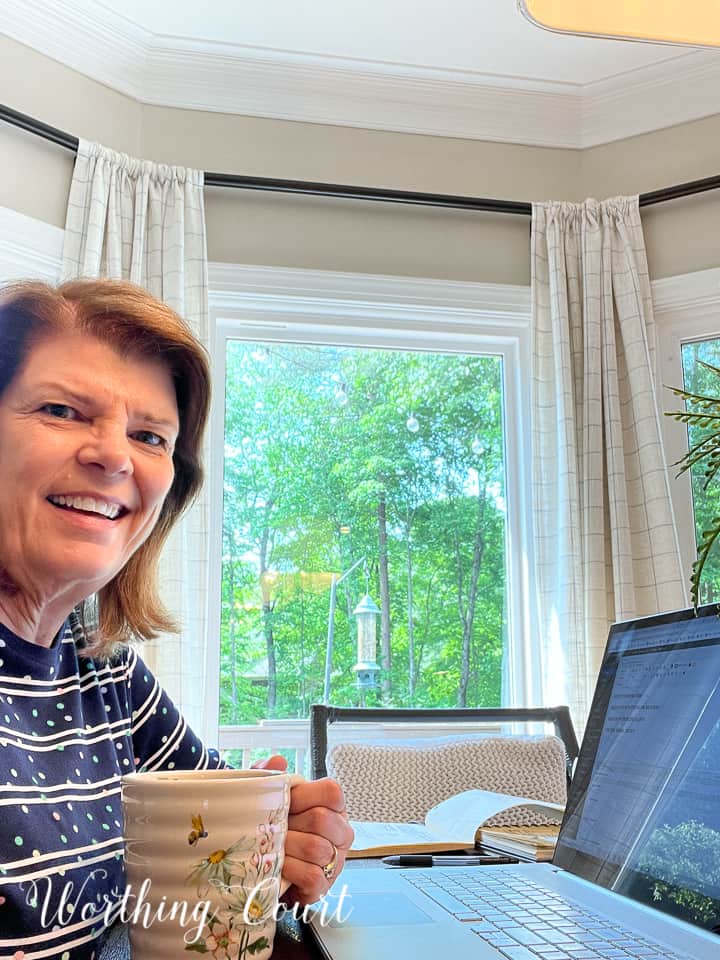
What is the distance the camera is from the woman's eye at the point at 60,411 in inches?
31.3

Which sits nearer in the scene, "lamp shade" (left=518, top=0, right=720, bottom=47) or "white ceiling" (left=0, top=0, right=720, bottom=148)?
"lamp shade" (left=518, top=0, right=720, bottom=47)

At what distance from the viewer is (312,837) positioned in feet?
2.39

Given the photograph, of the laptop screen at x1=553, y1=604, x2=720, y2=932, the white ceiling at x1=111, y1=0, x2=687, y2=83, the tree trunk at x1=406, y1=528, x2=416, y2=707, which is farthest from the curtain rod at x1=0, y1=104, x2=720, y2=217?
the laptop screen at x1=553, y1=604, x2=720, y2=932

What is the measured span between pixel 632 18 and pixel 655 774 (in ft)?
2.87

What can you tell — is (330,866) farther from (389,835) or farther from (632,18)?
(632,18)

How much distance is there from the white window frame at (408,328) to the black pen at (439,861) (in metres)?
1.62

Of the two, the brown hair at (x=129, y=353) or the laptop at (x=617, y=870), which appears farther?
the brown hair at (x=129, y=353)

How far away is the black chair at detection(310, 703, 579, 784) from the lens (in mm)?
1584

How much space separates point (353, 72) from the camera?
2.79 metres

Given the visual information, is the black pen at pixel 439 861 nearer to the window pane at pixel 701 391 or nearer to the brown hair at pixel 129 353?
the brown hair at pixel 129 353

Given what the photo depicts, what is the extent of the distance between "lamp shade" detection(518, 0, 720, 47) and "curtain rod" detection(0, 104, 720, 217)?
5.50ft

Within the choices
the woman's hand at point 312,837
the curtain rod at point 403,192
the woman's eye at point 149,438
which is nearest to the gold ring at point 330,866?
the woman's hand at point 312,837

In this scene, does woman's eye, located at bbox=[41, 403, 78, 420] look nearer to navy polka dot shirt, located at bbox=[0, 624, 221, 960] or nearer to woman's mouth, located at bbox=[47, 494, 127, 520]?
woman's mouth, located at bbox=[47, 494, 127, 520]

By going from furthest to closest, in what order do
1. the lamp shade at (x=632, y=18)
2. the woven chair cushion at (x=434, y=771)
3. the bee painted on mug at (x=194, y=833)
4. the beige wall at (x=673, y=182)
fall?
1. the beige wall at (x=673, y=182)
2. the woven chair cushion at (x=434, y=771)
3. the lamp shade at (x=632, y=18)
4. the bee painted on mug at (x=194, y=833)
